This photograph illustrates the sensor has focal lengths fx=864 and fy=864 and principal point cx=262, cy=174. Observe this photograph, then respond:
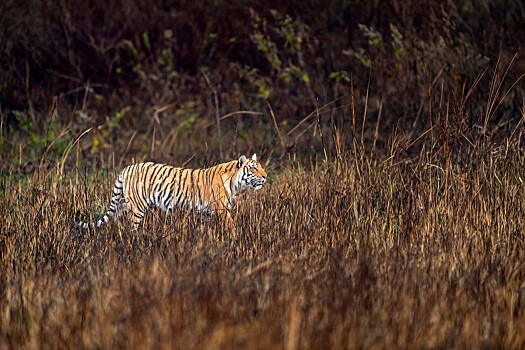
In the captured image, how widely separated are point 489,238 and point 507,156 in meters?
1.77

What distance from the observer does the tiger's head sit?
19.8 feet

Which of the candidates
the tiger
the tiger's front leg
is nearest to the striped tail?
the tiger

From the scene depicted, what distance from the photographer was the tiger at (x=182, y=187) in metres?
6.01

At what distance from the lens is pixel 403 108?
32.7ft

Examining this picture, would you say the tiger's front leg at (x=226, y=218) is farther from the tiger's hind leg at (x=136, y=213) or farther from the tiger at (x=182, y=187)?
the tiger's hind leg at (x=136, y=213)

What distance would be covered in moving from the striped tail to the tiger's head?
923 millimetres

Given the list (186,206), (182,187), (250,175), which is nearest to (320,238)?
(250,175)

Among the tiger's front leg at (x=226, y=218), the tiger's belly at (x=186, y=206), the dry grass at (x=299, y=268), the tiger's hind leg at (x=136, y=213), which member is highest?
the dry grass at (x=299, y=268)

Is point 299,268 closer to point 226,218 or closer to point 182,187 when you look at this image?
point 226,218

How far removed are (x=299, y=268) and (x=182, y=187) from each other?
2.06 meters

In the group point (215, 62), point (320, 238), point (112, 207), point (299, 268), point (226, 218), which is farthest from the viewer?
point (215, 62)

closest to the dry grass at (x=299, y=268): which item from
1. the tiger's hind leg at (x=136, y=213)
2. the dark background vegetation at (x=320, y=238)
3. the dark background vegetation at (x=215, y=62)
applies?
the dark background vegetation at (x=320, y=238)

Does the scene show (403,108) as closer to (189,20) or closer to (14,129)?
(189,20)

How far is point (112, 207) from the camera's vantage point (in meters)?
6.18
